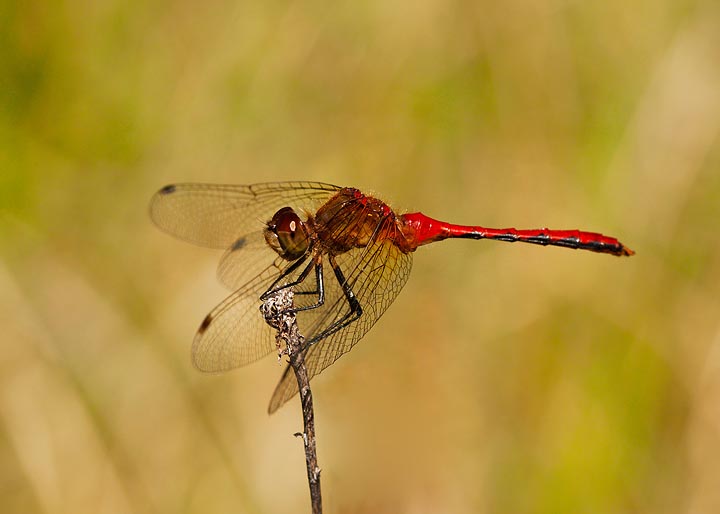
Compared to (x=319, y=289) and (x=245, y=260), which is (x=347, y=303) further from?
(x=245, y=260)

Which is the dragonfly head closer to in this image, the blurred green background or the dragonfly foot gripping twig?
the dragonfly foot gripping twig

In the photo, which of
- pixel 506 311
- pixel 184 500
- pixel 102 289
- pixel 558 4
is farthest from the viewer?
pixel 558 4

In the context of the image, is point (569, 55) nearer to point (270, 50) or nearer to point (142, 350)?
point (270, 50)

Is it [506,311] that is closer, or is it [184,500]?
[184,500]

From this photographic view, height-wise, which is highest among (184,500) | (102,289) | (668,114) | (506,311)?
(668,114)

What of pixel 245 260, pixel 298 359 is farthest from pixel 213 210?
pixel 298 359

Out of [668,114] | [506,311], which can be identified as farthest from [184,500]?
[668,114]

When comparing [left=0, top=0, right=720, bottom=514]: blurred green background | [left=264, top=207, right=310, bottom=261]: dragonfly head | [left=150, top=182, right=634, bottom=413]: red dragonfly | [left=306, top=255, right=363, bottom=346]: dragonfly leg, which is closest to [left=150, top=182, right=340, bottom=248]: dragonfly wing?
[left=150, top=182, right=634, bottom=413]: red dragonfly

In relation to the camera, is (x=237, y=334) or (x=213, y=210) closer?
(x=237, y=334)
